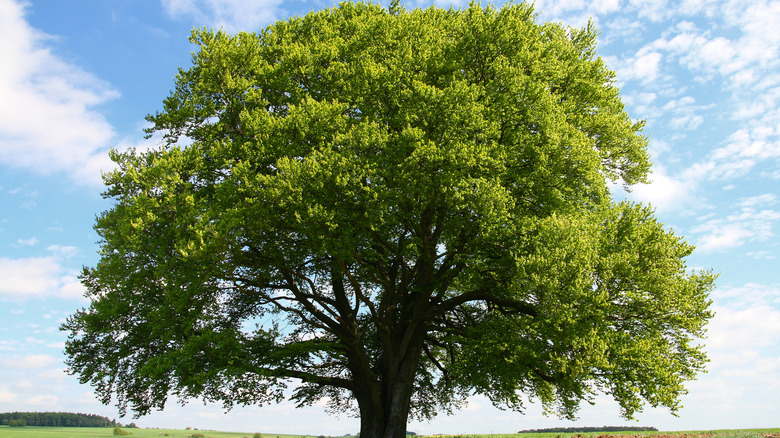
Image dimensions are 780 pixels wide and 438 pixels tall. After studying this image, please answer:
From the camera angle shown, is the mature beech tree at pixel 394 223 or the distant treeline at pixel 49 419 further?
the distant treeline at pixel 49 419

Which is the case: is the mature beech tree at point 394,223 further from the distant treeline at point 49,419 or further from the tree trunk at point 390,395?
the distant treeline at point 49,419

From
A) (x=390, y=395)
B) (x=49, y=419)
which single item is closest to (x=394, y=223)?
(x=390, y=395)

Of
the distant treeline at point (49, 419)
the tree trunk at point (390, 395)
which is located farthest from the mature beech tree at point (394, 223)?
the distant treeline at point (49, 419)

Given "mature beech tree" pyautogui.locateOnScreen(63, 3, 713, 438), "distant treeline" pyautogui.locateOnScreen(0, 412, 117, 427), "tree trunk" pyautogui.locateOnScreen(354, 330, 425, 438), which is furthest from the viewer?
"distant treeline" pyautogui.locateOnScreen(0, 412, 117, 427)

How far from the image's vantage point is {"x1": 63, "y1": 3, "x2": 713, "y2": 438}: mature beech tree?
17.3 metres

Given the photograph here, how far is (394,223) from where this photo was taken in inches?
752

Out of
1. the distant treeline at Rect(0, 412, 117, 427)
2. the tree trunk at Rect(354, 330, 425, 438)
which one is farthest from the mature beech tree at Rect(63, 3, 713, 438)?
the distant treeline at Rect(0, 412, 117, 427)

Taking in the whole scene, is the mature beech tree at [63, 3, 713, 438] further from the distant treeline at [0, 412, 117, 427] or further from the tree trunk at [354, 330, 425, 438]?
the distant treeline at [0, 412, 117, 427]

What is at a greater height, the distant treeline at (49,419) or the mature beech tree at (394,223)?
the mature beech tree at (394,223)

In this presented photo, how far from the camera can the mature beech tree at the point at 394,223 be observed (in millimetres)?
17297

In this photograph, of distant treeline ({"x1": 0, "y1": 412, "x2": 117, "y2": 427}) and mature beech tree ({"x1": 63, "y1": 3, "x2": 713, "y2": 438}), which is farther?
distant treeline ({"x1": 0, "y1": 412, "x2": 117, "y2": 427})

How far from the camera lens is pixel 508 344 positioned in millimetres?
18906

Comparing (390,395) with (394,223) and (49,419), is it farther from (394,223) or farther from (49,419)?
(49,419)

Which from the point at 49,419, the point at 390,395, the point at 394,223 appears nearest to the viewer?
the point at 394,223
